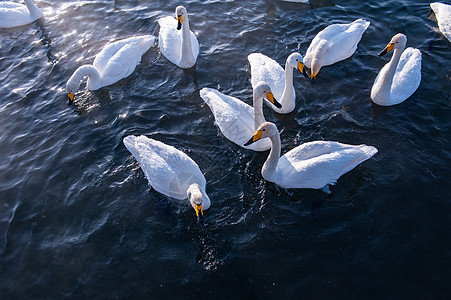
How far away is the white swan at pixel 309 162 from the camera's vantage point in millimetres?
7957

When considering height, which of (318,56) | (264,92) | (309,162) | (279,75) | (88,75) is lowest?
(309,162)

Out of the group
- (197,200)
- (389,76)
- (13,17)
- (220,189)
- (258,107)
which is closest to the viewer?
(197,200)

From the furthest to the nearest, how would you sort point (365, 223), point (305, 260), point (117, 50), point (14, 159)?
point (117, 50)
point (14, 159)
point (365, 223)
point (305, 260)

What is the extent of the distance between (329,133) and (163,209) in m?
4.74

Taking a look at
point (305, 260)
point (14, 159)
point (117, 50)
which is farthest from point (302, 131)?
point (14, 159)

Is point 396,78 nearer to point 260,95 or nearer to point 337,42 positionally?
point 337,42

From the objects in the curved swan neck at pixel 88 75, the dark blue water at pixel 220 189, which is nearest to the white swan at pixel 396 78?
the dark blue water at pixel 220 189

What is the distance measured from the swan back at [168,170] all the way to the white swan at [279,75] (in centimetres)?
324

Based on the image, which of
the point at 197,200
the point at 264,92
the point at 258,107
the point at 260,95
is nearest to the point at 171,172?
the point at 197,200

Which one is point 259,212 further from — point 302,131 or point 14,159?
point 14,159

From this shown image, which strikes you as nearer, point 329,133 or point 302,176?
point 302,176

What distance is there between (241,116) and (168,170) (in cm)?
245

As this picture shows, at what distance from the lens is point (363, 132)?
9.70 meters

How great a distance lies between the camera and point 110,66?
11.2 m
